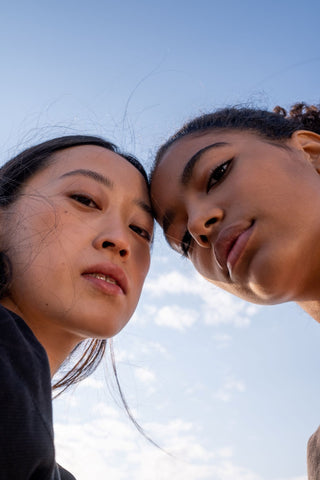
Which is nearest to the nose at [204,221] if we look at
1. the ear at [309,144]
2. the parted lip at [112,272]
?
the parted lip at [112,272]

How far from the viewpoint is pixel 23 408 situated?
1.25m

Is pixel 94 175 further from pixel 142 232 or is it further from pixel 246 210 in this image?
pixel 246 210

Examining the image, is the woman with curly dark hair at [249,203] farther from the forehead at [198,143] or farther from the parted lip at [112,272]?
the parted lip at [112,272]

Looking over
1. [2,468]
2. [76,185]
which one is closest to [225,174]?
[76,185]

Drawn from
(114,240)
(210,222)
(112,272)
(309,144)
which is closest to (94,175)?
(114,240)

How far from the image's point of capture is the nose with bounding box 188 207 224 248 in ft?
8.63

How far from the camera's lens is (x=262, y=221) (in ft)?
8.22

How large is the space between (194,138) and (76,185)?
995 millimetres

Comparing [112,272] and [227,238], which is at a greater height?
[227,238]

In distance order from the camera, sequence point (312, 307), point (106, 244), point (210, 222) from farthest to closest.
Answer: point (312, 307) < point (210, 222) < point (106, 244)

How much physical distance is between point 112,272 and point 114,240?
0.16m

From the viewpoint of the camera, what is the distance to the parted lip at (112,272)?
7.28 ft

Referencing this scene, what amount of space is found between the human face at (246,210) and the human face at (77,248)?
1.18 ft

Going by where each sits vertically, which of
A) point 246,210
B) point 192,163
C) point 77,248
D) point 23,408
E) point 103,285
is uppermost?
point 192,163
